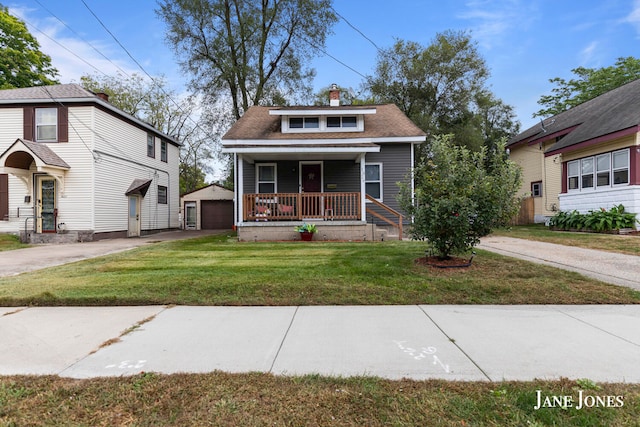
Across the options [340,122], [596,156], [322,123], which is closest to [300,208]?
[322,123]

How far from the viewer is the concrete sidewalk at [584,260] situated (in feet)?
19.2

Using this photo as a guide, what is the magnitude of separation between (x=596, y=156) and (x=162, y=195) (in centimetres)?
2118

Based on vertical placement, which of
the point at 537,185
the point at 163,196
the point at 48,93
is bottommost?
the point at 163,196

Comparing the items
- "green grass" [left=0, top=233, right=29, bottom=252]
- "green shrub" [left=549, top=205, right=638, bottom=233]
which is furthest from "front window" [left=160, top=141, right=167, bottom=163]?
"green shrub" [left=549, top=205, right=638, bottom=233]

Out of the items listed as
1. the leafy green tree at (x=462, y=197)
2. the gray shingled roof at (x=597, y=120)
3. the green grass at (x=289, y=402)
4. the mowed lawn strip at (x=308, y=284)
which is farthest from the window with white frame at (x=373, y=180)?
the green grass at (x=289, y=402)

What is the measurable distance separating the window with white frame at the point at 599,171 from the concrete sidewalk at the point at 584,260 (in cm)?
429

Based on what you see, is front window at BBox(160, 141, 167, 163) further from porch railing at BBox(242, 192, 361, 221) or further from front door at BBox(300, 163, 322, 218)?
porch railing at BBox(242, 192, 361, 221)

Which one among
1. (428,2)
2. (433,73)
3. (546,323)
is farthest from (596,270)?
(433,73)

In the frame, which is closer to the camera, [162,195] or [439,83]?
[162,195]

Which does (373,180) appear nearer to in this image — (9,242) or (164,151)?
(164,151)

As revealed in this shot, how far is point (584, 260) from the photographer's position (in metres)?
7.22

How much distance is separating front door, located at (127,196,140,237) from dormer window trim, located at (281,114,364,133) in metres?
8.61

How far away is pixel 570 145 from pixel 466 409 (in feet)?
52.9

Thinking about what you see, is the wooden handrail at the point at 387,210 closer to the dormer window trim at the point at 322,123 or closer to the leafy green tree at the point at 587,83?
the dormer window trim at the point at 322,123
